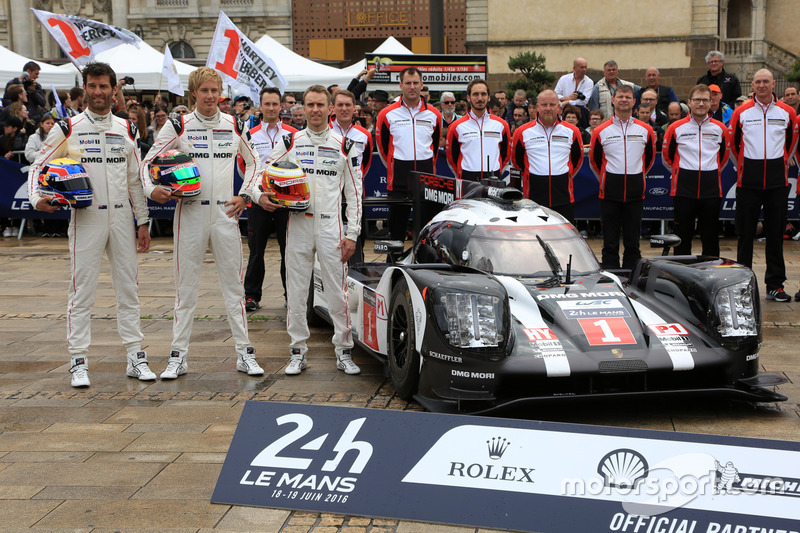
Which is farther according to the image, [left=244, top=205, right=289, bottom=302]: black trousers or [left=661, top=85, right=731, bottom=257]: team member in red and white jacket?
[left=661, top=85, right=731, bottom=257]: team member in red and white jacket

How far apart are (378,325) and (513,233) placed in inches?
44.7

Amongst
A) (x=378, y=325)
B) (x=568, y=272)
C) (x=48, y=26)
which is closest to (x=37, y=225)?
(x=48, y=26)

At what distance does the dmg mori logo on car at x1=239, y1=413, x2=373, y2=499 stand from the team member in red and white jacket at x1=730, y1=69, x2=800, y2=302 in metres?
6.29

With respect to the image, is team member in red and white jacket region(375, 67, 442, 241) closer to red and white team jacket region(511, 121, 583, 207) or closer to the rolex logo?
red and white team jacket region(511, 121, 583, 207)

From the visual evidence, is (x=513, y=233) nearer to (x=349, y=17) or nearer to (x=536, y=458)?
(x=536, y=458)

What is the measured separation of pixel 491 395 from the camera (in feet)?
17.5

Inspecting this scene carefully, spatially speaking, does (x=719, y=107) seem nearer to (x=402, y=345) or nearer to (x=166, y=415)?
(x=402, y=345)

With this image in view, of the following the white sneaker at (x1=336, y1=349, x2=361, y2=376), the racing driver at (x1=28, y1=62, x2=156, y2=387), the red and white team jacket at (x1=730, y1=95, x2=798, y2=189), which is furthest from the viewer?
the red and white team jacket at (x1=730, y1=95, x2=798, y2=189)

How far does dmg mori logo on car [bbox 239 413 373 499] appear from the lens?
4172mm

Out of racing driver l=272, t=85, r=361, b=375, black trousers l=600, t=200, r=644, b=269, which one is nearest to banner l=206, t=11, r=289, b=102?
black trousers l=600, t=200, r=644, b=269

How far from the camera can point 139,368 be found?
677 cm

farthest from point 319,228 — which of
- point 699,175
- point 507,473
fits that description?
point 699,175

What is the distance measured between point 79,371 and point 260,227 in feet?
9.20

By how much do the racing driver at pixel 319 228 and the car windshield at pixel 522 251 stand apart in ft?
3.29
